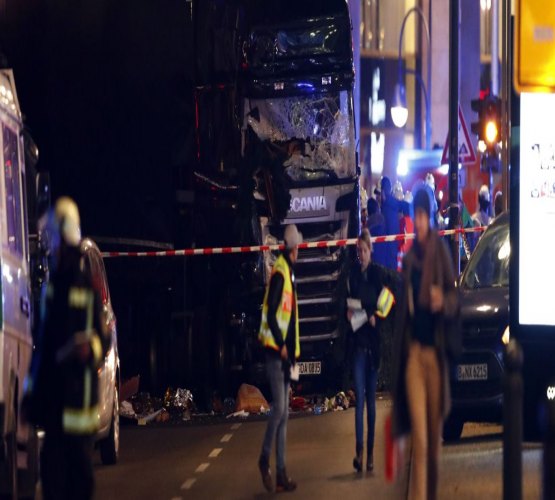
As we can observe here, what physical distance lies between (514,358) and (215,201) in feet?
39.8

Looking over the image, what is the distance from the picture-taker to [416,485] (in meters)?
10.7

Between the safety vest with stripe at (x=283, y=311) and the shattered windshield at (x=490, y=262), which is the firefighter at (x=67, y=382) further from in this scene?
the shattered windshield at (x=490, y=262)

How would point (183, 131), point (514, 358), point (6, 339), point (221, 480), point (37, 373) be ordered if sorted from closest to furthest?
point (514, 358), point (37, 373), point (6, 339), point (221, 480), point (183, 131)

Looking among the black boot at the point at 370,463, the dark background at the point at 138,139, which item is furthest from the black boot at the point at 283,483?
the dark background at the point at 138,139

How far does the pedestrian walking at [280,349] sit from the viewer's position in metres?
12.6

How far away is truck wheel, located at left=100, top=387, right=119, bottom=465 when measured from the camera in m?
14.6

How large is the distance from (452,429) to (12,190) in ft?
17.7

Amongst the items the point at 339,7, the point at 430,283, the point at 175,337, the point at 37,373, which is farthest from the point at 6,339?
the point at 339,7

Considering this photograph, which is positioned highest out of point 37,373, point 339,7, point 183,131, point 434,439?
point 339,7

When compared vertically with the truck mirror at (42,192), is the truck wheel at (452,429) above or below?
below

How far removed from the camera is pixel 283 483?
1255 cm

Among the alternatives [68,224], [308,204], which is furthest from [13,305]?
[308,204]

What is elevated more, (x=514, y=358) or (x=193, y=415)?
(x=514, y=358)

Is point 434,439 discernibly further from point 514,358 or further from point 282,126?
point 282,126
